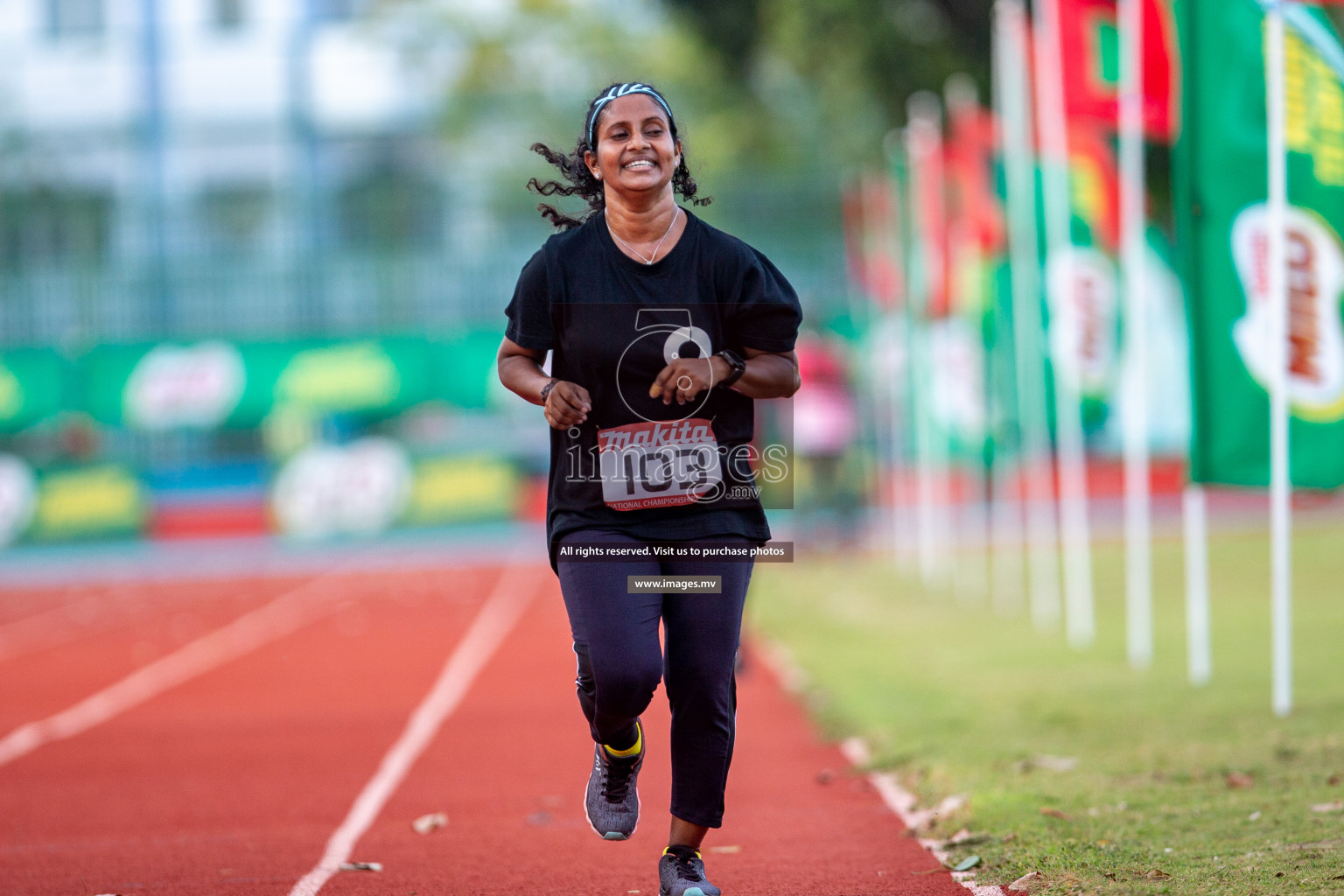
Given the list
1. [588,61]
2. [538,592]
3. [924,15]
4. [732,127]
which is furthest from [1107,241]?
[588,61]

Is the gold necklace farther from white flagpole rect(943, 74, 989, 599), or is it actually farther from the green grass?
white flagpole rect(943, 74, 989, 599)

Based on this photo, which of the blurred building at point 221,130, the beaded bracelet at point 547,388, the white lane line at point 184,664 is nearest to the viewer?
the beaded bracelet at point 547,388

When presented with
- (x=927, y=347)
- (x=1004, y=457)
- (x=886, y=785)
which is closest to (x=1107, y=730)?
(x=886, y=785)

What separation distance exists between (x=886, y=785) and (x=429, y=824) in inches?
73.9

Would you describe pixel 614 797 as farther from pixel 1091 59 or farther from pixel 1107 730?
pixel 1091 59

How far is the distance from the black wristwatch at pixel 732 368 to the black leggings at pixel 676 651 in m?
0.42

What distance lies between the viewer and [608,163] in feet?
14.5

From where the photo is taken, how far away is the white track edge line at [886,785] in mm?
4852

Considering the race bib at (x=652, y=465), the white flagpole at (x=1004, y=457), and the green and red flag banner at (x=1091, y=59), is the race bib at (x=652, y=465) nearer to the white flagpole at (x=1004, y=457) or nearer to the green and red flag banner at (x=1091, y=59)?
the green and red flag banner at (x=1091, y=59)

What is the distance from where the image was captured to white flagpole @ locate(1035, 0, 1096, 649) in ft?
37.4

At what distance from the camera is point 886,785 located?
22.1 feet

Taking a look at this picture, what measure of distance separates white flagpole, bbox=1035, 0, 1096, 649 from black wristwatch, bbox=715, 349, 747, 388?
751 cm

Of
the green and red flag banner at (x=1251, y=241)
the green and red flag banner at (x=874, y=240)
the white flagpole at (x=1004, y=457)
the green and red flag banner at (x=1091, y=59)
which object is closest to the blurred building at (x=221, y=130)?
the green and red flag banner at (x=874, y=240)

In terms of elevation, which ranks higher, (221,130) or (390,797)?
(221,130)
